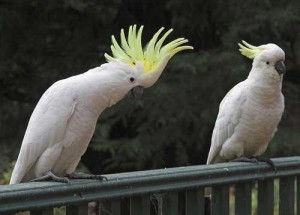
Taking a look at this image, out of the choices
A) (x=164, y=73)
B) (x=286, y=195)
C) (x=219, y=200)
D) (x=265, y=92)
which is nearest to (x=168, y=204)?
(x=219, y=200)

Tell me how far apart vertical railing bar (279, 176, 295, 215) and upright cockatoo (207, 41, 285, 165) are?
→ 67cm

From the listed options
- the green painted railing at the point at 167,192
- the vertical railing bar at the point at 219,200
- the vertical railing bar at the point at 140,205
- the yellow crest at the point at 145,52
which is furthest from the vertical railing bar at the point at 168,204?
the yellow crest at the point at 145,52

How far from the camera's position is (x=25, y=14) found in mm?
6184

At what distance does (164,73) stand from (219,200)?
3621 mm

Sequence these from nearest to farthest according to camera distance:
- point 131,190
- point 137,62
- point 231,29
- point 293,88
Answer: point 131,190, point 137,62, point 231,29, point 293,88

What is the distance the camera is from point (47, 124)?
2.27 metres

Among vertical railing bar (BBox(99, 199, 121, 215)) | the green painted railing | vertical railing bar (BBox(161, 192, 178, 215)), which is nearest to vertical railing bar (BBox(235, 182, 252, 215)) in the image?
the green painted railing

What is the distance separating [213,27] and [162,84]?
963 mm

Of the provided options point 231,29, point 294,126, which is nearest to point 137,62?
point 231,29

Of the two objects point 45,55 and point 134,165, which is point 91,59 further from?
point 134,165

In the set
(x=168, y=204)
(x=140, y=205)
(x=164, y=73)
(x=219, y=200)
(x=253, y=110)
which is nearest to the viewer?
(x=140, y=205)

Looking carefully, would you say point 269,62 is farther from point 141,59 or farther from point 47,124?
point 47,124

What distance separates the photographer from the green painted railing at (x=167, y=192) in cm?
164

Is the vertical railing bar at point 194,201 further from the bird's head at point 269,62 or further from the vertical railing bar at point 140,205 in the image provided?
the bird's head at point 269,62
